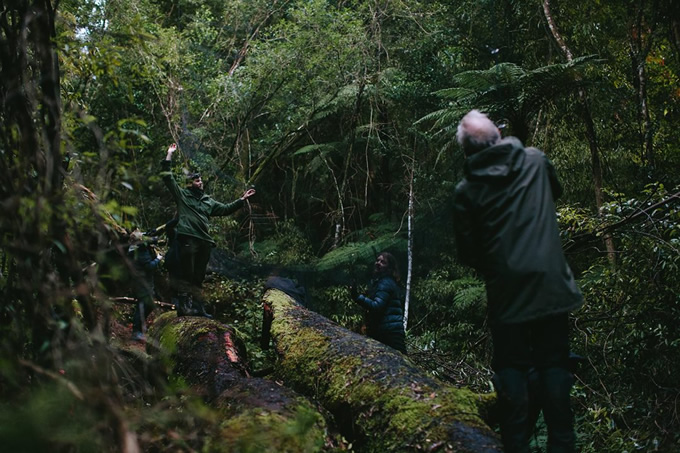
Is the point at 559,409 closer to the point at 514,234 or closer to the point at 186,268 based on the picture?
the point at 514,234

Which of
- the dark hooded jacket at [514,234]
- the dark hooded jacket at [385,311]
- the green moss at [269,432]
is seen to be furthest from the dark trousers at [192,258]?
the dark hooded jacket at [514,234]

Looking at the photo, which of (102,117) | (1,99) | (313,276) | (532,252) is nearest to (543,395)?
(532,252)

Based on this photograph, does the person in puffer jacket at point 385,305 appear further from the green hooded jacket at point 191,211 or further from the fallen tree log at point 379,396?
the green hooded jacket at point 191,211

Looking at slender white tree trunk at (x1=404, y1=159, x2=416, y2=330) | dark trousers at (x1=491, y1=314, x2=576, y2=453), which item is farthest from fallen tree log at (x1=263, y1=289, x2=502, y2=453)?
slender white tree trunk at (x1=404, y1=159, x2=416, y2=330)

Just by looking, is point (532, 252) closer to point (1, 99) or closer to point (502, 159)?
point (502, 159)

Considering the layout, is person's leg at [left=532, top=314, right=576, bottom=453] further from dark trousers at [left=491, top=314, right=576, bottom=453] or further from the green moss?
the green moss

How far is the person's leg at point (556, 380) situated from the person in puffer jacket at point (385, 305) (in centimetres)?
331

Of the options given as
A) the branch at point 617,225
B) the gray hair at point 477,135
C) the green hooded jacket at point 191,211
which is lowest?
the branch at point 617,225

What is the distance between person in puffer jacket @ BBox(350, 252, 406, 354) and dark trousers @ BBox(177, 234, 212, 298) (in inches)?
82.1

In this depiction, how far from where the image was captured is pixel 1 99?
10.4ft

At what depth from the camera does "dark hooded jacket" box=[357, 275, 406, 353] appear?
6379 millimetres

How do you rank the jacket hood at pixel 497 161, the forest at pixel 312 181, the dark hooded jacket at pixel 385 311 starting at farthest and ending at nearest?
the dark hooded jacket at pixel 385 311
the jacket hood at pixel 497 161
the forest at pixel 312 181

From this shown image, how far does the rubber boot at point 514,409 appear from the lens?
307cm

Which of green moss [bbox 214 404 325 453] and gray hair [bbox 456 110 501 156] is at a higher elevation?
gray hair [bbox 456 110 501 156]
